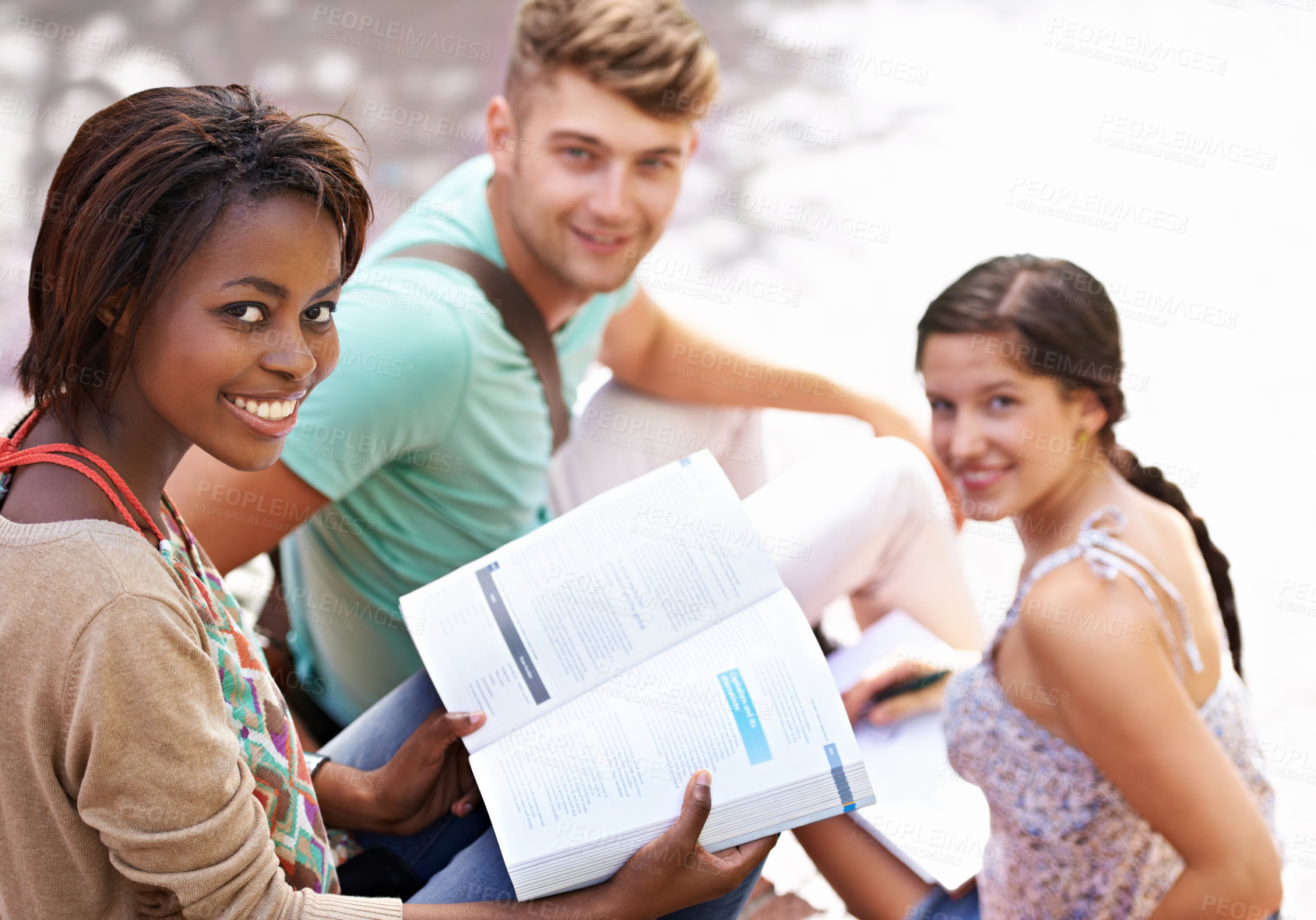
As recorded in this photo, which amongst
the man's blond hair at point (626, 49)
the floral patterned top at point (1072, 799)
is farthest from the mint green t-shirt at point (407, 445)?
the floral patterned top at point (1072, 799)

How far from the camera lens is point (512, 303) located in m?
1.44

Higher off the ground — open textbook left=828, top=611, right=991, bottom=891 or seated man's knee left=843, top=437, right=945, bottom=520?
seated man's knee left=843, top=437, right=945, bottom=520

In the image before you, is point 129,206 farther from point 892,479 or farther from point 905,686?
point 905,686

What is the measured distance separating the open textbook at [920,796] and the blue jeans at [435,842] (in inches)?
12.5

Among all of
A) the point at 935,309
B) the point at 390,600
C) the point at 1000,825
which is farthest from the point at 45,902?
the point at 935,309

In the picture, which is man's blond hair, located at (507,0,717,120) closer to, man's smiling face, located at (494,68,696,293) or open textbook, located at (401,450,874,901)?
man's smiling face, located at (494,68,696,293)

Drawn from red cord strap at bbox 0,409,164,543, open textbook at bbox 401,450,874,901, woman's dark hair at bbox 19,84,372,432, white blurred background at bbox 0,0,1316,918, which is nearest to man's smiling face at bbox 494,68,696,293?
white blurred background at bbox 0,0,1316,918

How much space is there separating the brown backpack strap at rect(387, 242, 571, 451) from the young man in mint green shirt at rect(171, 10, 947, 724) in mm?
17

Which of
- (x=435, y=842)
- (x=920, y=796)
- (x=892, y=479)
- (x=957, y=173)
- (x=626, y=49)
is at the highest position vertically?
(x=626, y=49)

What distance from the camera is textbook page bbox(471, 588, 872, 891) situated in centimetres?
89

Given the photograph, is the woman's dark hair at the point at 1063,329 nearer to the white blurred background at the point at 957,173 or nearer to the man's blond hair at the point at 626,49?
the white blurred background at the point at 957,173

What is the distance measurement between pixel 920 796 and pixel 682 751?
0.58m

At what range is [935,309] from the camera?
134cm

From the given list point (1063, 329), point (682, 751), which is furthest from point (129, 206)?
point (1063, 329)
